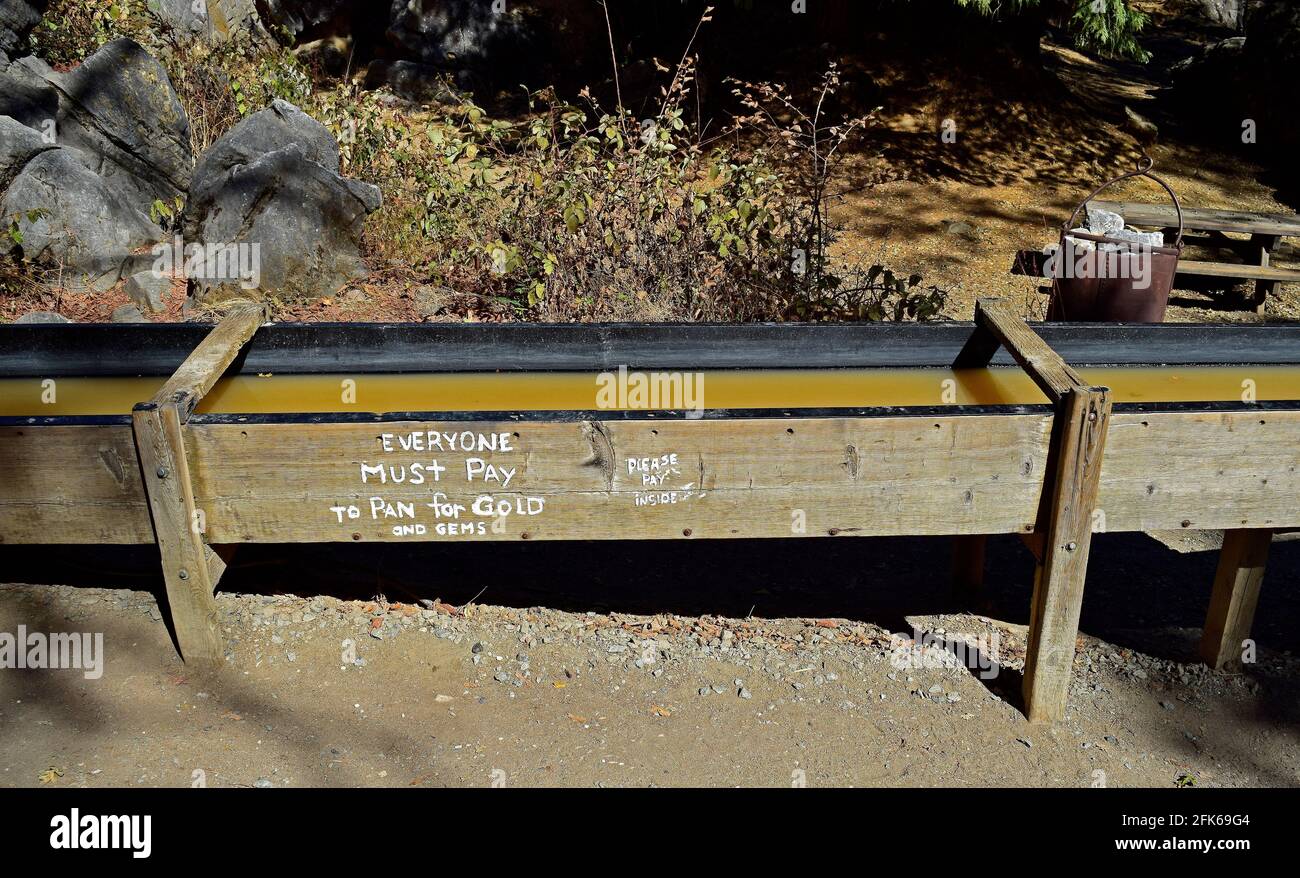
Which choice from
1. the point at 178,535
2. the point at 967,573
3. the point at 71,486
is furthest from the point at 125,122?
the point at 967,573

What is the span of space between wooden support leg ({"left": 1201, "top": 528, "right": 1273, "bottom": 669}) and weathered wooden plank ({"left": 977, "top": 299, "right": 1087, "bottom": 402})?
3.06 feet

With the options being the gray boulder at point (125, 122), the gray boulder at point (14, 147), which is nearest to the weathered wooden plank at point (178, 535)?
the gray boulder at point (14, 147)

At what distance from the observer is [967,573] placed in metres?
4.57

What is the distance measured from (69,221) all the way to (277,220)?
1492mm

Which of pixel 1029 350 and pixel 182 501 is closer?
pixel 182 501

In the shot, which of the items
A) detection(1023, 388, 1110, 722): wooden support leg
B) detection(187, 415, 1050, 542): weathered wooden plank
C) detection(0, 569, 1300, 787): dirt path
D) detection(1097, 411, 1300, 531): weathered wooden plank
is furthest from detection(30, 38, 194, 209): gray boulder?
detection(1097, 411, 1300, 531): weathered wooden plank

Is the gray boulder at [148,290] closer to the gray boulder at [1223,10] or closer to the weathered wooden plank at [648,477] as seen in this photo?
the weathered wooden plank at [648,477]

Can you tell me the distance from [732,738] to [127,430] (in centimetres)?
217

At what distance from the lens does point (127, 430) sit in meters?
3.34

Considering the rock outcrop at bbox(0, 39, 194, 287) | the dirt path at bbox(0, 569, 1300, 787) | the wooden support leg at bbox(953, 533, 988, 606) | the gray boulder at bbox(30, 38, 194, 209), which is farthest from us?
the gray boulder at bbox(30, 38, 194, 209)

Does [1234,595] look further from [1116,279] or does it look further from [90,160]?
[90,160]

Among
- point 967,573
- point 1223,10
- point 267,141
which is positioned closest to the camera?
point 967,573

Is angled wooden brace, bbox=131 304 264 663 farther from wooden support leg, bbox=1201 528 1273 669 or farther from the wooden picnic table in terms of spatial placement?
the wooden picnic table

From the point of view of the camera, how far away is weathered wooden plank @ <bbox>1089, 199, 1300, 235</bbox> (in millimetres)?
8438
